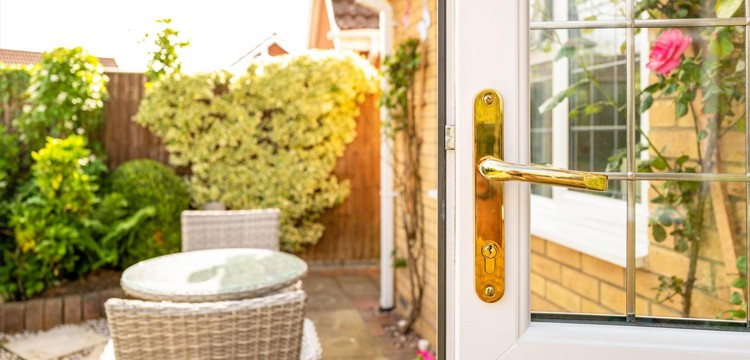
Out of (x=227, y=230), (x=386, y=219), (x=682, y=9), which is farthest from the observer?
(x=386, y=219)

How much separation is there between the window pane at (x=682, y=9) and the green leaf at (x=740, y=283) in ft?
1.40

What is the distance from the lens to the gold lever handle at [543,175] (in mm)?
905

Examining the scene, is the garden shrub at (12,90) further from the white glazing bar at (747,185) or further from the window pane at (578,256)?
the white glazing bar at (747,185)

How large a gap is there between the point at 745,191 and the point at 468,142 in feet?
1.39

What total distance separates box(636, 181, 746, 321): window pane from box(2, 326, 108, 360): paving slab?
3.61 metres

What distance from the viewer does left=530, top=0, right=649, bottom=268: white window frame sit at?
3.61ft

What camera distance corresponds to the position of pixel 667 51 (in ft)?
4.36

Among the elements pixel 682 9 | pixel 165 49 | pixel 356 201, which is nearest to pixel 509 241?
pixel 682 9

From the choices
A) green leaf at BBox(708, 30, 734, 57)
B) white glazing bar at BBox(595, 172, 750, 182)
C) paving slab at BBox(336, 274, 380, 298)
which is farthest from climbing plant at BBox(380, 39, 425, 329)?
white glazing bar at BBox(595, 172, 750, 182)

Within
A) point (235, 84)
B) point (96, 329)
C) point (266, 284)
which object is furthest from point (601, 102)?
point (235, 84)

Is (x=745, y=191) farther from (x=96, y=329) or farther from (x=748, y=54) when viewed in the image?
(x=96, y=329)

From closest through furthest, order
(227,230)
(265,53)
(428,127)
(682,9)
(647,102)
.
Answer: (682,9), (647,102), (227,230), (428,127), (265,53)

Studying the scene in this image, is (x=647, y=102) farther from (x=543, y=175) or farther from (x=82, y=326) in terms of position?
(x=82, y=326)

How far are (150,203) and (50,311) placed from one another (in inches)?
42.8
